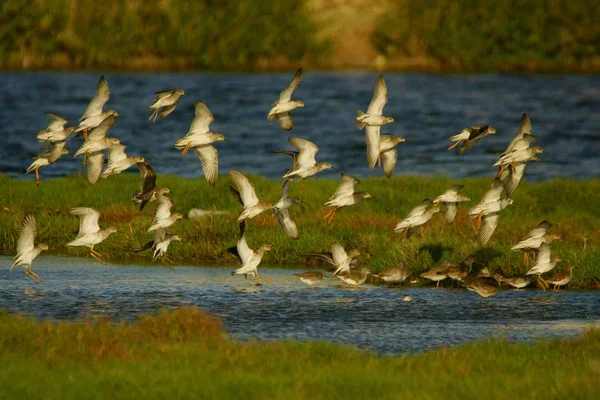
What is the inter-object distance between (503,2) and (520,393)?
73.2m

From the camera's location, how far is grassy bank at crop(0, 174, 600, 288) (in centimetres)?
2270

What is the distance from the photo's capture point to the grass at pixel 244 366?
518 inches

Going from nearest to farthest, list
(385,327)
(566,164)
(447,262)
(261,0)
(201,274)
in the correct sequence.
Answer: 1. (385,327)
2. (447,262)
3. (201,274)
4. (566,164)
5. (261,0)

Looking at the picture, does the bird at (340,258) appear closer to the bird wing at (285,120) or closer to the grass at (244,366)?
the bird wing at (285,120)

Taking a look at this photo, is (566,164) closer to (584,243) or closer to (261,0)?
(584,243)

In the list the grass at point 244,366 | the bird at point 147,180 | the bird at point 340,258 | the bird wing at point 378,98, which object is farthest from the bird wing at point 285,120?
the grass at point 244,366

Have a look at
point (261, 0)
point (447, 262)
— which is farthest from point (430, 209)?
point (261, 0)

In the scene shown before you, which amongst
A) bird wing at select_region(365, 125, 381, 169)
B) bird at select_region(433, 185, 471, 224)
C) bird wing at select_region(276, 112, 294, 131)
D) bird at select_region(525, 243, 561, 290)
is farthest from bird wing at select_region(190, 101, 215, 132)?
bird at select_region(525, 243, 561, 290)

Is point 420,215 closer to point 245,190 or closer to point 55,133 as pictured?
point 245,190

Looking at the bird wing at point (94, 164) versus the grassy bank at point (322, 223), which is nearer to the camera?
the bird wing at point (94, 164)

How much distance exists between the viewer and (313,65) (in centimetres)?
8619

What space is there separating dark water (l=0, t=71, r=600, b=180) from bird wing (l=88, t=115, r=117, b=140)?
59.1 feet

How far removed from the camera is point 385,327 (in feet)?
60.6

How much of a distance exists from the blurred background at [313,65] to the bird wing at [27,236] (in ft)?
101
